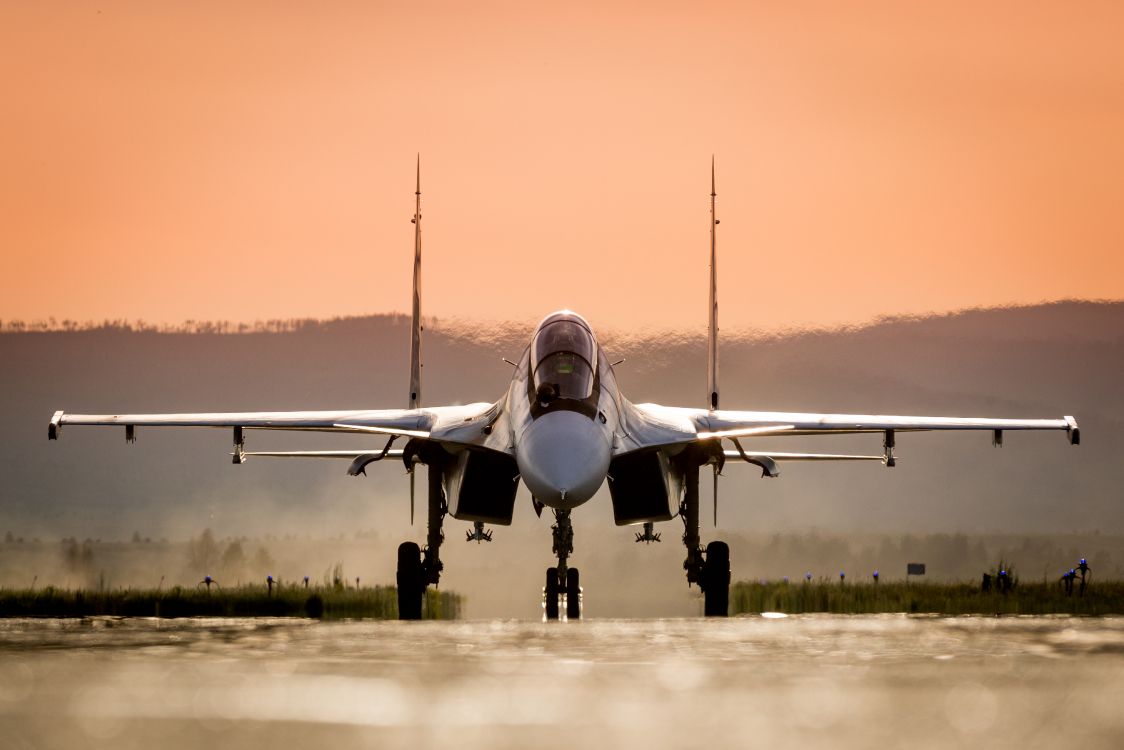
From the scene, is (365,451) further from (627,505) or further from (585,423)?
(585,423)

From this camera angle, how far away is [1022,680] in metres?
11.6

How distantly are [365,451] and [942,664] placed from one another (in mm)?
17727

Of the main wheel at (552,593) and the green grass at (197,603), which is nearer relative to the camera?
the main wheel at (552,593)

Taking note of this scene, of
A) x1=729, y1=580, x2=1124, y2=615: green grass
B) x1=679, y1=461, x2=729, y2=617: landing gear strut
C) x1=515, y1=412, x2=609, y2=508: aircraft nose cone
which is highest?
x1=515, y1=412, x2=609, y2=508: aircraft nose cone

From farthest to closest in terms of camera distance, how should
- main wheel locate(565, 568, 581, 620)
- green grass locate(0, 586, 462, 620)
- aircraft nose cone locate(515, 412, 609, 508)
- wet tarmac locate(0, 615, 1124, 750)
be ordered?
green grass locate(0, 586, 462, 620) → main wheel locate(565, 568, 581, 620) → aircraft nose cone locate(515, 412, 609, 508) → wet tarmac locate(0, 615, 1124, 750)

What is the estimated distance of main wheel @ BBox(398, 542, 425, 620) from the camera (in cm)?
2764

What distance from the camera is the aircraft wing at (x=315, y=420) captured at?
89.9 feet

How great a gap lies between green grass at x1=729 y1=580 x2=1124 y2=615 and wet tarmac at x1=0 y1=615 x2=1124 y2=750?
437 inches

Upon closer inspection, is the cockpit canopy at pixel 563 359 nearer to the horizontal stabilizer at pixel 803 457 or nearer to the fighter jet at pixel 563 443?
the fighter jet at pixel 563 443

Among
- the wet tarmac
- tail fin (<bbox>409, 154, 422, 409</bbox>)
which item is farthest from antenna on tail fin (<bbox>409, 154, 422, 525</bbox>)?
Result: the wet tarmac

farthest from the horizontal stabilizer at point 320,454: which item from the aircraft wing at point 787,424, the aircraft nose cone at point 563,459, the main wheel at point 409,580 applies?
the aircraft nose cone at point 563,459

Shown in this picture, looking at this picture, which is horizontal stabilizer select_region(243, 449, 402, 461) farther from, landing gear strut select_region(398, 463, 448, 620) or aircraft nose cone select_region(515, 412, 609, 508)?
aircraft nose cone select_region(515, 412, 609, 508)

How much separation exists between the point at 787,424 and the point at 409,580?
20.2ft

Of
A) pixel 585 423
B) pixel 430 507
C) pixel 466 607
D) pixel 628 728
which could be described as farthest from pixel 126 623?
pixel 466 607
